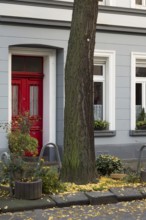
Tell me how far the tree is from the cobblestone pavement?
132 cm

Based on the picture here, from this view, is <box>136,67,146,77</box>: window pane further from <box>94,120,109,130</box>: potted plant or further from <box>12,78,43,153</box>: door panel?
<box>12,78,43,153</box>: door panel

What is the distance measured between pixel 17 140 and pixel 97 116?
9.83 ft

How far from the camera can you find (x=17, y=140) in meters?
12.9

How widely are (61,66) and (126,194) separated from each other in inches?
235

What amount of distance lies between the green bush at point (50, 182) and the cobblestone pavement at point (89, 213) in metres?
0.72

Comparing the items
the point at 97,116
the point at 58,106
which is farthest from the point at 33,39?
the point at 97,116

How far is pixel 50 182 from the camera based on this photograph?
9.06 metres

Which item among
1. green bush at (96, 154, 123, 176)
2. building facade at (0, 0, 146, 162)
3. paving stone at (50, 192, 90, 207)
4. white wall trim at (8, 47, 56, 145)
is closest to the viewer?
paving stone at (50, 192, 90, 207)

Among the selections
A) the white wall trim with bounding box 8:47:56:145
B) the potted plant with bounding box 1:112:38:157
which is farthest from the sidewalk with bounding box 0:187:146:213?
the white wall trim with bounding box 8:47:56:145

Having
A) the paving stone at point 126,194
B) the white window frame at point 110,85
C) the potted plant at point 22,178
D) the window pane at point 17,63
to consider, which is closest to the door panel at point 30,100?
the window pane at point 17,63

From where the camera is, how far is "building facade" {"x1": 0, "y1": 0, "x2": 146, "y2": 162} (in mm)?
13305

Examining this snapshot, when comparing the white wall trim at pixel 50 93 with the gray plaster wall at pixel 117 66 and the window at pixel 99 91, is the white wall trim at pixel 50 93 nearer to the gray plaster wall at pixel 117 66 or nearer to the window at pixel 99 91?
the gray plaster wall at pixel 117 66

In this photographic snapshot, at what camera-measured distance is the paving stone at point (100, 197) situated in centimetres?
873

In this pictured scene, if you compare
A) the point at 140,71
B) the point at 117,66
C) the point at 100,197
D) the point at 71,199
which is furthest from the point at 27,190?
the point at 140,71
